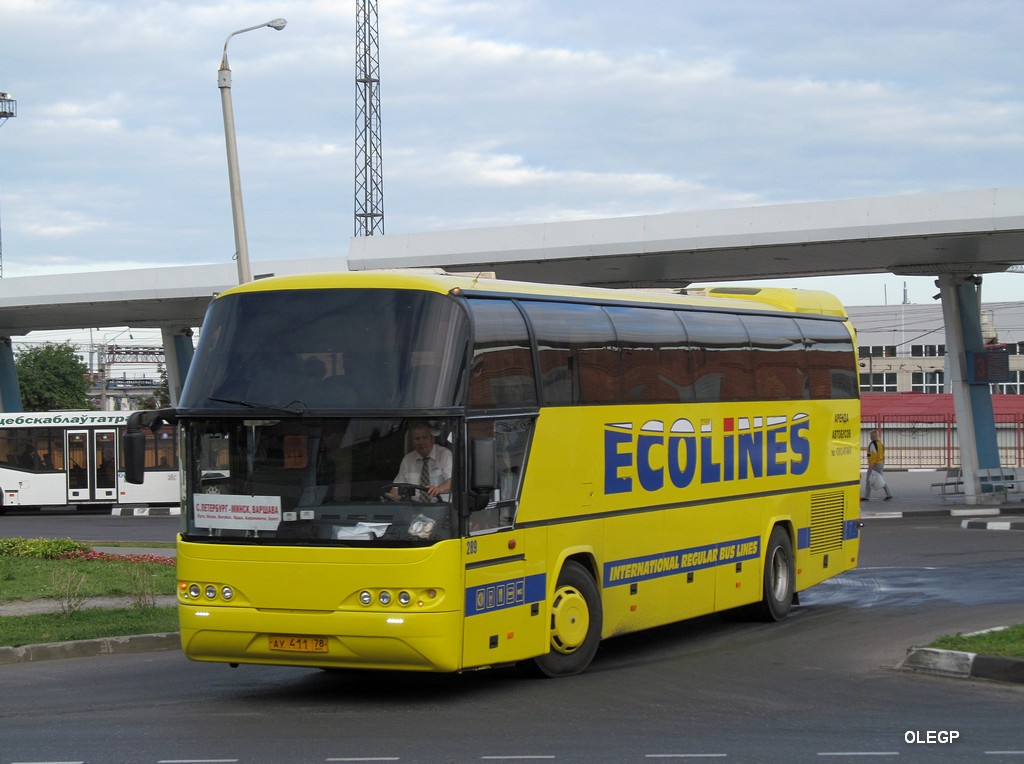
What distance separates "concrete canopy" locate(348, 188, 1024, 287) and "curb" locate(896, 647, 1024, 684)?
16157 millimetres

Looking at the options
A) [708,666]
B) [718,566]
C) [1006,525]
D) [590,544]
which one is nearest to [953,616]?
[718,566]

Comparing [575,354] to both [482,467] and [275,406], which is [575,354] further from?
[275,406]

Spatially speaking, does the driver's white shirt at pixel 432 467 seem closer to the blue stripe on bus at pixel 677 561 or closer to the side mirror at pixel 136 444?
the side mirror at pixel 136 444

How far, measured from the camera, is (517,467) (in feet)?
35.1

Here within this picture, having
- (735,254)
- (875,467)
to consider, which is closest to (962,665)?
(735,254)

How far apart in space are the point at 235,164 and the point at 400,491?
10.7 metres

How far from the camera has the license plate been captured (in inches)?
387

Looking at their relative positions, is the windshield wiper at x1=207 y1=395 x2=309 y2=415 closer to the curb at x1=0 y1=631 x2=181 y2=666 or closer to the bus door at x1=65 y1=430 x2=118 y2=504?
the curb at x1=0 y1=631 x2=181 y2=666

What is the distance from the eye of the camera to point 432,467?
985cm

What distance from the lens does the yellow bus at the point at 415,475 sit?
32.0 ft

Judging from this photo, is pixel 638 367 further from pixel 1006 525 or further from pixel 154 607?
pixel 1006 525

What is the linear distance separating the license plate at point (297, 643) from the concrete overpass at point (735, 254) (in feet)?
59.2

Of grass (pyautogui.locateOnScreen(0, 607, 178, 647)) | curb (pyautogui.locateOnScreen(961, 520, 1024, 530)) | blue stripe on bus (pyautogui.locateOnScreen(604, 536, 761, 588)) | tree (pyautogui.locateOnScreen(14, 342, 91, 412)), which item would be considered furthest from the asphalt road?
tree (pyautogui.locateOnScreen(14, 342, 91, 412))

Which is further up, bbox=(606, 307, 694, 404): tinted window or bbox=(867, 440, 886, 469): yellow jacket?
bbox=(606, 307, 694, 404): tinted window
